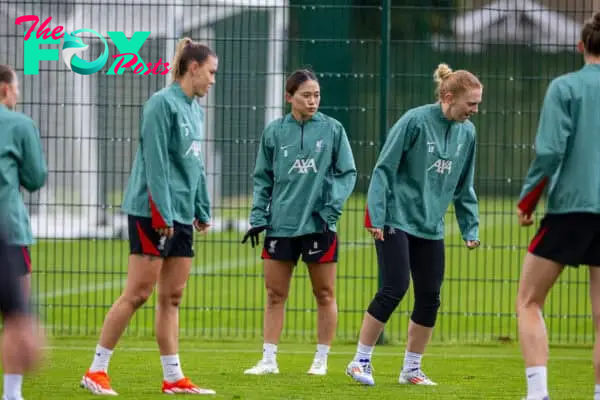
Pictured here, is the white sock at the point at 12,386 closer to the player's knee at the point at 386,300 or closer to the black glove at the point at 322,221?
the player's knee at the point at 386,300

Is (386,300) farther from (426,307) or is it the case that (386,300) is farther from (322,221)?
(322,221)

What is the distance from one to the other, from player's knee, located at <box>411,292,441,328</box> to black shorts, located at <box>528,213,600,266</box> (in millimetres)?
1830

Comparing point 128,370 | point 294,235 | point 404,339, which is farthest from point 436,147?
point 404,339

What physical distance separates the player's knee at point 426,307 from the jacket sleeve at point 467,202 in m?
0.44

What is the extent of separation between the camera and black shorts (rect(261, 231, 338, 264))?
28.7 feet

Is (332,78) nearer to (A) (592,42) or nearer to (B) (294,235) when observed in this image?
(B) (294,235)

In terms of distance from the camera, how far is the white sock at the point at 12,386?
6.50 meters

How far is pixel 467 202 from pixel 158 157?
7.23ft

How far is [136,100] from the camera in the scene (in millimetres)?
11500

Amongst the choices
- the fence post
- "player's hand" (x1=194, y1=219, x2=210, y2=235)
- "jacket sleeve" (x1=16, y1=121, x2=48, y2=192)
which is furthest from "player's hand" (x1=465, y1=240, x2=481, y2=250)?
"jacket sleeve" (x1=16, y1=121, x2=48, y2=192)

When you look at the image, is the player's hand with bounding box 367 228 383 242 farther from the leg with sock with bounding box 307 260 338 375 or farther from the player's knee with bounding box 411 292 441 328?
the leg with sock with bounding box 307 260 338 375

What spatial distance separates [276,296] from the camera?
8.95 m

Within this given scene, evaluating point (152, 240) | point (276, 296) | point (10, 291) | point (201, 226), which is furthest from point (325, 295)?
point (10, 291)

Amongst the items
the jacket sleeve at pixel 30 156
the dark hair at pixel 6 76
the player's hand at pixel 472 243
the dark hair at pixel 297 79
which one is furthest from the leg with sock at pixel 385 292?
the dark hair at pixel 6 76
